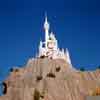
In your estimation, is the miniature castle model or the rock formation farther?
the miniature castle model

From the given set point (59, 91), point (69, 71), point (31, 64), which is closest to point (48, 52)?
point (31, 64)

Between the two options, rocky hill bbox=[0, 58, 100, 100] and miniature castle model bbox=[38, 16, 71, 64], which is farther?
miniature castle model bbox=[38, 16, 71, 64]

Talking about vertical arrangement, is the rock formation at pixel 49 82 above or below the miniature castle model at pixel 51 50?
below

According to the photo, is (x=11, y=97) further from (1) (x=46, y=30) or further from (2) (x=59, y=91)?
(1) (x=46, y=30)

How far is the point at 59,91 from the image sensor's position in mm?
95500

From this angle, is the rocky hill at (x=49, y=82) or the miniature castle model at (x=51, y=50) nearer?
the rocky hill at (x=49, y=82)

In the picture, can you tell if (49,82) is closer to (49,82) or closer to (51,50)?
(49,82)

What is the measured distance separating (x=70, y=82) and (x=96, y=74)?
1264cm

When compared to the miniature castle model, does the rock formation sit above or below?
below

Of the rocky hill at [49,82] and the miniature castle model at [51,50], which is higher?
the miniature castle model at [51,50]

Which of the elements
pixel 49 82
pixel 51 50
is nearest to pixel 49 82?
pixel 49 82

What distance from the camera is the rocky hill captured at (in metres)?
94.1

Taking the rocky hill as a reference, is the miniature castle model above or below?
above

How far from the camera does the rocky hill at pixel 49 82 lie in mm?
94062
